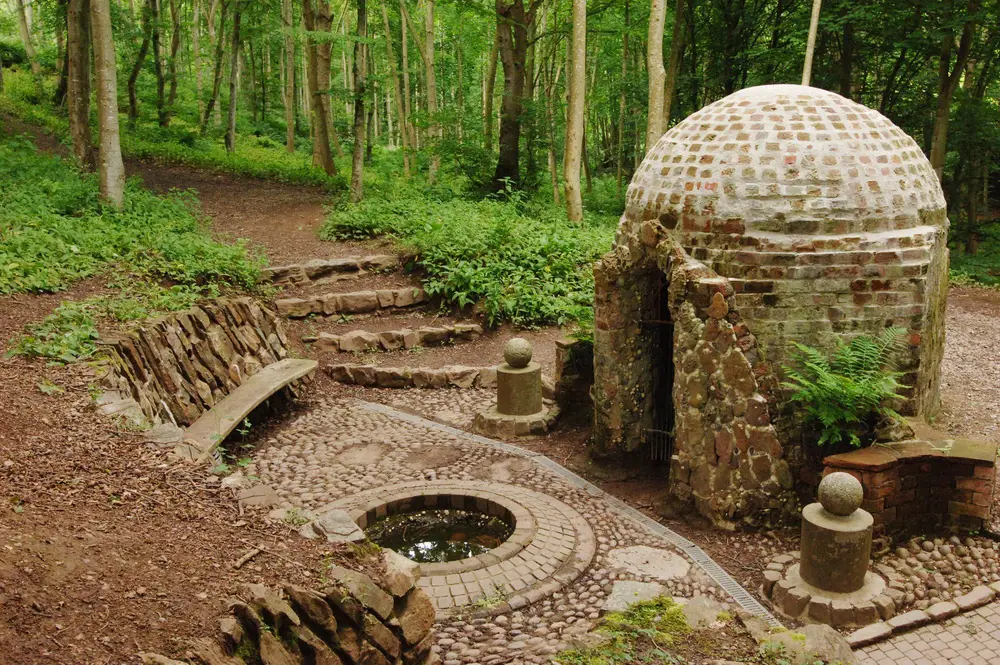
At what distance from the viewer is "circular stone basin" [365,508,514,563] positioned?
21.9ft

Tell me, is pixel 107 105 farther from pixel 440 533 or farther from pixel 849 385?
pixel 849 385

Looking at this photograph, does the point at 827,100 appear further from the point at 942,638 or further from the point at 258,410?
the point at 258,410

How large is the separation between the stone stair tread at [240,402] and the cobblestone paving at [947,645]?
531cm

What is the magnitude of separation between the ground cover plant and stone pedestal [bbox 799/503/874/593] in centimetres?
661

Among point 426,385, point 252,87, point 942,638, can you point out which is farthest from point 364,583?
point 252,87

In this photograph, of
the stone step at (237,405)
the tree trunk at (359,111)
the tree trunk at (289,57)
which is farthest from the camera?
the tree trunk at (289,57)

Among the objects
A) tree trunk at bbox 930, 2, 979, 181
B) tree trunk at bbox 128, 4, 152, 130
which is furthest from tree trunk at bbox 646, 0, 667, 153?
tree trunk at bbox 128, 4, 152, 130

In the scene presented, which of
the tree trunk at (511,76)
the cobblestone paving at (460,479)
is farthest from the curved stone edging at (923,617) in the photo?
the tree trunk at (511,76)

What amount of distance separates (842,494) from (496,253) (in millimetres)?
8759

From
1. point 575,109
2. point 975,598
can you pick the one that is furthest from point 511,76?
point 975,598

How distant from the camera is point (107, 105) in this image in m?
12.1

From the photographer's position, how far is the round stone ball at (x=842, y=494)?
577 centimetres

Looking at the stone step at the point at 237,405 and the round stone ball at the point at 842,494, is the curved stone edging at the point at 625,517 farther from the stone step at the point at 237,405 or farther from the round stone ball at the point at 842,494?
the stone step at the point at 237,405

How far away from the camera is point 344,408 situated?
10141mm
